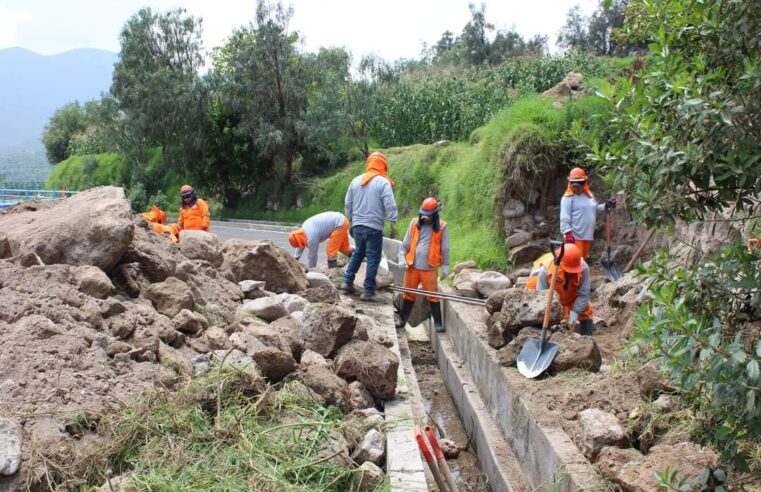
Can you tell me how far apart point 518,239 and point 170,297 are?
822cm

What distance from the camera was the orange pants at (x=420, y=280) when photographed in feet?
30.8

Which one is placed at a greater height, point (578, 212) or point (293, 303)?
point (578, 212)

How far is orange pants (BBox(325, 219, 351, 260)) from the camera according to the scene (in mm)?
10505

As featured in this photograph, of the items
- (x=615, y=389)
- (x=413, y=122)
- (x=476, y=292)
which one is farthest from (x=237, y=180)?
(x=615, y=389)

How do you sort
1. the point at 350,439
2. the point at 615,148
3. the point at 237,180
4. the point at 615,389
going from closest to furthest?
1. the point at 615,148
2. the point at 350,439
3. the point at 615,389
4. the point at 237,180

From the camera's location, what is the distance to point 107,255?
614cm

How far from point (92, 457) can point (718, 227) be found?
6.78 metres

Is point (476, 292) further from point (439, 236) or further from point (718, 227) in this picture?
point (718, 227)

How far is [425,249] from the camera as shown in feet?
30.2

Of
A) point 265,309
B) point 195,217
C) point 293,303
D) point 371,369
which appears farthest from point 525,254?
point 371,369

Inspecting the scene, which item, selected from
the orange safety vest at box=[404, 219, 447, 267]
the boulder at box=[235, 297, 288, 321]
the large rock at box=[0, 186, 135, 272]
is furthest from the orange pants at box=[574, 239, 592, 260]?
the large rock at box=[0, 186, 135, 272]

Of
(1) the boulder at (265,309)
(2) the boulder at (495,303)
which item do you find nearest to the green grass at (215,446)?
(1) the boulder at (265,309)

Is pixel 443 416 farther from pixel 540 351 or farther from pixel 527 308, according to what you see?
pixel 540 351

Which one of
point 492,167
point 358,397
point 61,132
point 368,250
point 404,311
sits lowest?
point 404,311
